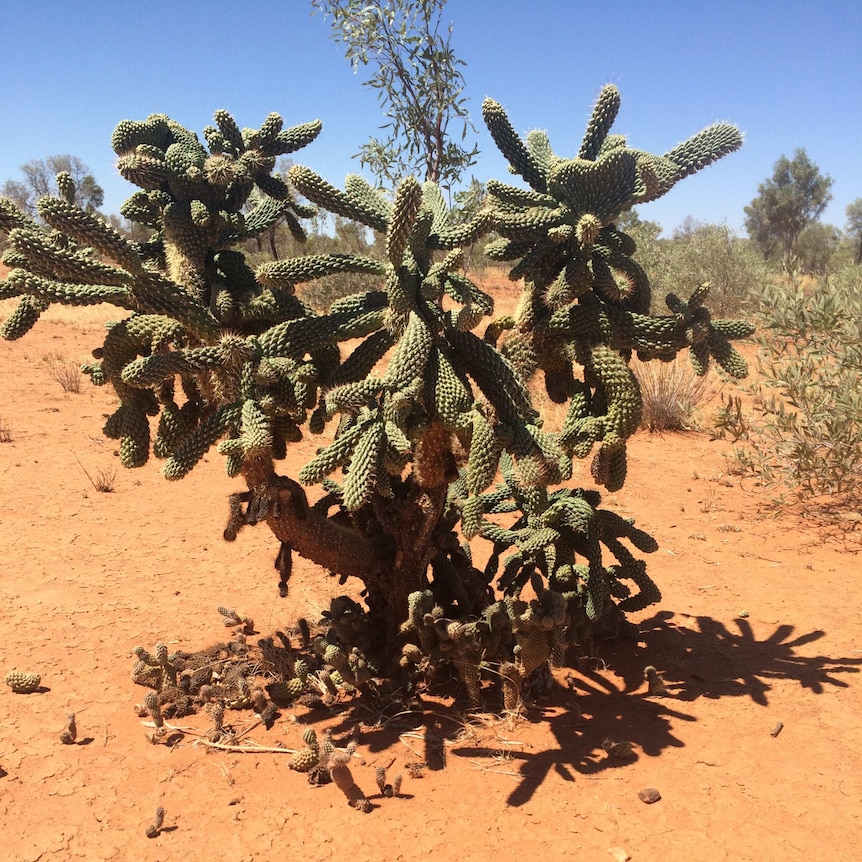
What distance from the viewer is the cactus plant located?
2628mm

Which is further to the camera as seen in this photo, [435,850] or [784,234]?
[784,234]

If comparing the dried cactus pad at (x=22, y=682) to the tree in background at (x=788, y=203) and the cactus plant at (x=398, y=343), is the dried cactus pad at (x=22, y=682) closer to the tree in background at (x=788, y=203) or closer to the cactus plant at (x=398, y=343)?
the cactus plant at (x=398, y=343)

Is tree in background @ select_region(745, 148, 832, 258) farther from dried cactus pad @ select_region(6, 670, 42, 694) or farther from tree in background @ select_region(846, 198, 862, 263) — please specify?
dried cactus pad @ select_region(6, 670, 42, 694)

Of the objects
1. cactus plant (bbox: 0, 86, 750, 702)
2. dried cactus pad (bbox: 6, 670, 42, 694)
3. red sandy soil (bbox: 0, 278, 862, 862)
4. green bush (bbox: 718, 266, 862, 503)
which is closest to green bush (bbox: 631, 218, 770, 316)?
green bush (bbox: 718, 266, 862, 503)

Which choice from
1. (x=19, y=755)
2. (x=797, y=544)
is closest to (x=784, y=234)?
(x=797, y=544)

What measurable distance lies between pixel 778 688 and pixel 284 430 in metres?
3.00

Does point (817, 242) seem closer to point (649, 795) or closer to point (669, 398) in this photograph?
point (669, 398)

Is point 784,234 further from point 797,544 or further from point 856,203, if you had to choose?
point 797,544

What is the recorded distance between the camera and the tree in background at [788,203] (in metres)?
31.7

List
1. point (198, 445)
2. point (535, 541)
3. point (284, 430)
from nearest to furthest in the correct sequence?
point (198, 445), point (284, 430), point (535, 541)

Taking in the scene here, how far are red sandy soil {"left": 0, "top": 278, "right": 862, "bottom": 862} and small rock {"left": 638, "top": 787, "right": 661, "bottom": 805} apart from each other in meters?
0.04

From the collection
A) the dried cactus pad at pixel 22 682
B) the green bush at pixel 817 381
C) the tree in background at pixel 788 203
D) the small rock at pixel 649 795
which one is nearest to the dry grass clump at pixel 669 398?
the green bush at pixel 817 381

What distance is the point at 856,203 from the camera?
126ft

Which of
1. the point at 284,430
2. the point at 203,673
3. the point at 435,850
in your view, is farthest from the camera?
the point at 203,673
